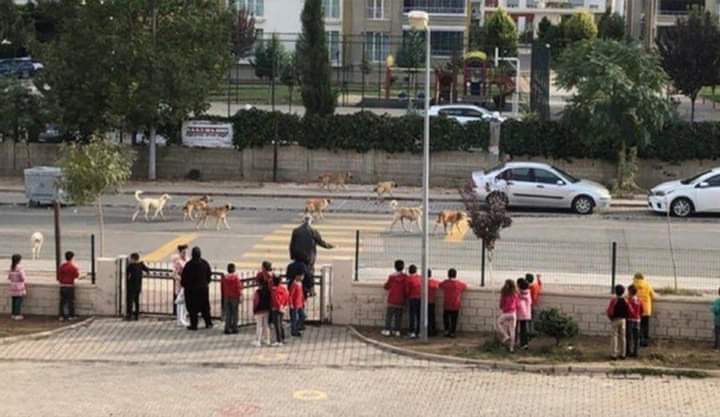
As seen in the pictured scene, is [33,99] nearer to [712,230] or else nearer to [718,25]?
[712,230]

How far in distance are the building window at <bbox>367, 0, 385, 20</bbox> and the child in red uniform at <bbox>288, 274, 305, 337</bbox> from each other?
5399 cm

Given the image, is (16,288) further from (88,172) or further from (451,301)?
(451,301)

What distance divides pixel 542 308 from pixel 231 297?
5056mm

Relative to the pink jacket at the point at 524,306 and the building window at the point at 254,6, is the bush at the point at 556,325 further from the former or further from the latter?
the building window at the point at 254,6

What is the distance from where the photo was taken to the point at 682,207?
32156mm

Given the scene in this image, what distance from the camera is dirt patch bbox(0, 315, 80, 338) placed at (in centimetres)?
1950

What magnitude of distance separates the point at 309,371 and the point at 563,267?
26.5 feet

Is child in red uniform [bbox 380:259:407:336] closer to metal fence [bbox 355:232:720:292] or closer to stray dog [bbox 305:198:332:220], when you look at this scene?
metal fence [bbox 355:232:720:292]

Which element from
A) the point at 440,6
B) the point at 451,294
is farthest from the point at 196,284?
the point at 440,6

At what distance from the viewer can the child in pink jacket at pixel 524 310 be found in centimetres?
1859

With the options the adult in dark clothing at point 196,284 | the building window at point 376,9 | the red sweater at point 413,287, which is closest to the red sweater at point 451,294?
the red sweater at point 413,287

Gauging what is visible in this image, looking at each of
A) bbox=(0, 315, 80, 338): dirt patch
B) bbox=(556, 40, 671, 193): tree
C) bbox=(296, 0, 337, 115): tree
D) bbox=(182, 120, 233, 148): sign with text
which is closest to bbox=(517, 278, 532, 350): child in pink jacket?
bbox=(0, 315, 80, 338): dirt patch

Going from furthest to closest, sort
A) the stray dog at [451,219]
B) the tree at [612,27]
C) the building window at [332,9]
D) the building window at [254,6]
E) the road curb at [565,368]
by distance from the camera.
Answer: the tree at [612,27] → the building window at [254,6] → the building window at [332,9] → the stray dog at [451,219] → the road curb at [565,368]

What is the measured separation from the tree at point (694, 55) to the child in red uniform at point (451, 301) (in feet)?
118
